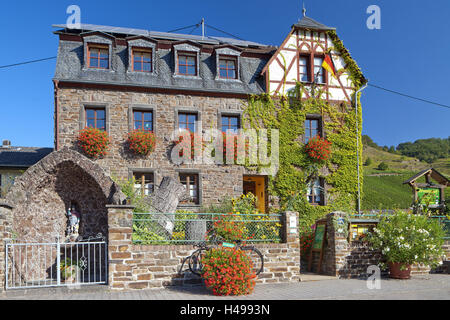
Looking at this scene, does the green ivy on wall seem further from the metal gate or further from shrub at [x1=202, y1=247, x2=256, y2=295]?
the metal gate

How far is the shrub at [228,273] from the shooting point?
8.38 meters

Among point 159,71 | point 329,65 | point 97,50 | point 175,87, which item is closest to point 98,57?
point 97,50

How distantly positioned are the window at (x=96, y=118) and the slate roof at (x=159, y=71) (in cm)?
110

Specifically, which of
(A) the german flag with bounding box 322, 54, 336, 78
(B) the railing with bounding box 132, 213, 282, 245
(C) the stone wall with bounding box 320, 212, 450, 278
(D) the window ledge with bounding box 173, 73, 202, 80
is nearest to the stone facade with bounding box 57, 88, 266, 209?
(D) the window ledge with bounding box 173, 73, 202, 80

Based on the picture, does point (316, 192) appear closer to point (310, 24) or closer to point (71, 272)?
point (310, 24)

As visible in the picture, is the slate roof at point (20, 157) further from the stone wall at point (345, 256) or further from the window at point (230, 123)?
the stone wall at point (345, 256)

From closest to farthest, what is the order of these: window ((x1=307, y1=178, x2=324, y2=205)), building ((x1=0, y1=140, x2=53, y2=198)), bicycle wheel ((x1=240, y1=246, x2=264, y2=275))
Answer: bicycle wheel ((x1=240, y1=246, x2=264, y2=275)), window ((x1=307, y1=178, x2=324, y2=205)), building ((x1=0, y1=140, x2=53, y2=198))

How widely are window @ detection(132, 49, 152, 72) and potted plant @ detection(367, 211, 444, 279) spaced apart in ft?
34.6

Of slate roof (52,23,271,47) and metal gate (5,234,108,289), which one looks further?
slate roof (52,23,271,47)

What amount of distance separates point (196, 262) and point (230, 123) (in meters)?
8.32

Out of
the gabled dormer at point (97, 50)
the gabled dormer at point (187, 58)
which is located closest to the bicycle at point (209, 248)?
the gabled dormer at point (187, 58)

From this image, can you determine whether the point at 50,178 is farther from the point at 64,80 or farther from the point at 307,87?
the point at 307,87

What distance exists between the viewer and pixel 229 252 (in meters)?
8.77

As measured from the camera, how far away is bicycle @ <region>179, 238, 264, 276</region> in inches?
376
